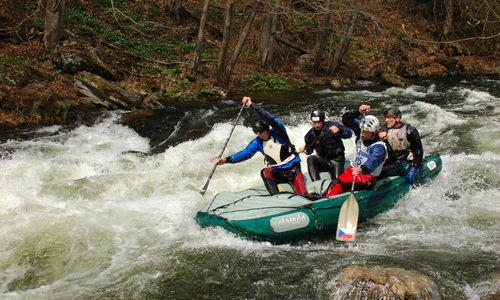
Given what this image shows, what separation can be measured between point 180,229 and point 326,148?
90.6 inches

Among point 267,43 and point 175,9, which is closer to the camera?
point 267,43

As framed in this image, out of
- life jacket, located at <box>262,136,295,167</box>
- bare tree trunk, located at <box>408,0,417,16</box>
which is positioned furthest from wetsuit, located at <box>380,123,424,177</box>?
bare tree trunk, located at <box>408,0,417,16</box>

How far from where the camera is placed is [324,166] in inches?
257

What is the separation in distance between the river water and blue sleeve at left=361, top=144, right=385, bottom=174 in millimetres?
728

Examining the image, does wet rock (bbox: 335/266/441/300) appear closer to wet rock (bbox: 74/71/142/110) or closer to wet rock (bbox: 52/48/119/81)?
wet rock (bbox: 74/71/142/110)

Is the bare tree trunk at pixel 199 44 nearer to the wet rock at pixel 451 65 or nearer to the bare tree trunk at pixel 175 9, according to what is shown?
the bare tree trunk at pixel 175 9

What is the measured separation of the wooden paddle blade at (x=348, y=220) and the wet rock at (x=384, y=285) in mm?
904

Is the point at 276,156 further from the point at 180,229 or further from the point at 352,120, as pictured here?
the point at 180,229

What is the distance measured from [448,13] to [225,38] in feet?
43.3

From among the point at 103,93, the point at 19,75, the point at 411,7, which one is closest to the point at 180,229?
the point at 103,93

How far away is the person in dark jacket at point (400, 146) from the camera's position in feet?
21.0

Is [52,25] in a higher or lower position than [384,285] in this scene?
higher

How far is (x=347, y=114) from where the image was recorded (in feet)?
20.8

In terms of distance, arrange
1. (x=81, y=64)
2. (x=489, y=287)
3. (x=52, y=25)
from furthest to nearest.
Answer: (x=52, y=25), (x=81, y=64), (x=489, y=287)
